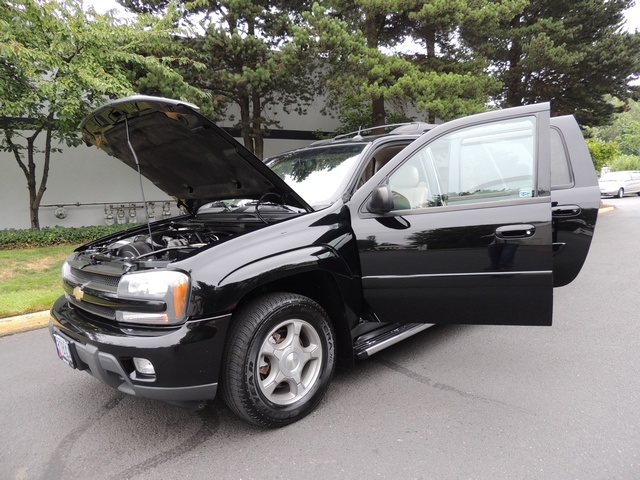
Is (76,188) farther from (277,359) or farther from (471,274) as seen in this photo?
(471,274)

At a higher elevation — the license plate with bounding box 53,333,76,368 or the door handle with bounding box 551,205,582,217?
the door handle with bounding box 551,205,582,217

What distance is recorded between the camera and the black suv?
2.18 meters

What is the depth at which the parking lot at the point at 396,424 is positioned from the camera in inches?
86.0

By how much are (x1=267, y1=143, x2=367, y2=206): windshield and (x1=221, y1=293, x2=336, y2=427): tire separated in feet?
2.81

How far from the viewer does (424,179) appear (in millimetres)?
3090

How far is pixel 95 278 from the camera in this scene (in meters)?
2.48

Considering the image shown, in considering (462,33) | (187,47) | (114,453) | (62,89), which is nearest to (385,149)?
(114,453)

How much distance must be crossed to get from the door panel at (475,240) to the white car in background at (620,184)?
24.6 m

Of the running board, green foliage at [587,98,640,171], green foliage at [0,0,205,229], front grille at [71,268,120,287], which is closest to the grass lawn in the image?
green foliage at [0,0,205,229]

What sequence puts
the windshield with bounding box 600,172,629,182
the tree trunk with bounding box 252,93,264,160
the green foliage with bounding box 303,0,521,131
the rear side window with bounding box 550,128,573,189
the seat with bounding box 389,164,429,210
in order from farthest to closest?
the windshield with bounding box 600,172,629,182 < the tree trunk with bounding box 252,93,264,160 < the green foliage with bounding box 303,0,521,131 < the rear side window with bounding box 550,128,573,189 < the seat with bounding box 389,164,429,210

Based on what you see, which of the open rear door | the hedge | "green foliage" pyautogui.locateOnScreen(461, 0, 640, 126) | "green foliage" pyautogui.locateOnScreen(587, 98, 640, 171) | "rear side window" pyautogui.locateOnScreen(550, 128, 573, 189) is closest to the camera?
the open rear door

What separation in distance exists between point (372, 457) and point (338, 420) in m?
0.39

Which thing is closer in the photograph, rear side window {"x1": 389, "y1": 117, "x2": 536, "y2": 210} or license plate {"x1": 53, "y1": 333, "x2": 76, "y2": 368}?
license plate {"x1": 53, "y1": 333, "x2": 76, "y2": 368}

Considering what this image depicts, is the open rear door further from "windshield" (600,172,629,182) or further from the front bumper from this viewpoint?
"windshield" (600,172,629,182)
